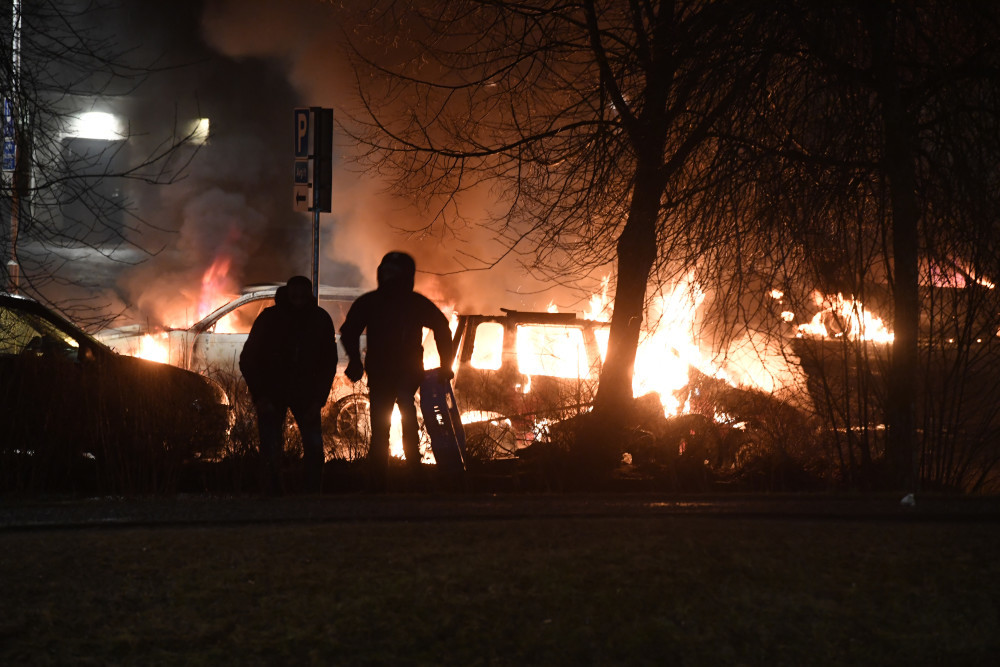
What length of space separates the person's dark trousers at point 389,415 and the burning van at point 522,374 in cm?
75

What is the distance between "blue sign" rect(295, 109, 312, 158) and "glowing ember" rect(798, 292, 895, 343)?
13.2 ft

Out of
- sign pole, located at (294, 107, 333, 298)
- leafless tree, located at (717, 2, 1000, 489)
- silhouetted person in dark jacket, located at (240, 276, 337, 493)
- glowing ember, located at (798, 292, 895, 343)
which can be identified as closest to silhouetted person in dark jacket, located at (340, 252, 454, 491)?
silhouetted person in dark jacket, located at (240, 276, 337, 493)

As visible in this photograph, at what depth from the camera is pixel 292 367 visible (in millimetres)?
7344

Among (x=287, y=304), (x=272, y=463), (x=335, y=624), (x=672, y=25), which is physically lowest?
(x=335, y=624)

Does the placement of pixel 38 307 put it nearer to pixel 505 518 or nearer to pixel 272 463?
pixel 272 463

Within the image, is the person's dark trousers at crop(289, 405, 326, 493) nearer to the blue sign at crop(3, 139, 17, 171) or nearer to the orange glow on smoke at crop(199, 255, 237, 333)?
the blue sign at crop(3, 139, 17, 171)

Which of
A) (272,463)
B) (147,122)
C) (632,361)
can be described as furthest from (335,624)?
(147,122)

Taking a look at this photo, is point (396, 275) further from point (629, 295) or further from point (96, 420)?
point (96, 420)

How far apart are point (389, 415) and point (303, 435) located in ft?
1.92

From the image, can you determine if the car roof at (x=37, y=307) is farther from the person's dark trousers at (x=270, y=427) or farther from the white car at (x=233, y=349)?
the person's dark trousers at (x=270, y=427)

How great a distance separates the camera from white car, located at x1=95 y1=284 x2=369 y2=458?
899cm

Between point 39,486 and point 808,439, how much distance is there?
17.1ft

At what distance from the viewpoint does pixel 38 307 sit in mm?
8375

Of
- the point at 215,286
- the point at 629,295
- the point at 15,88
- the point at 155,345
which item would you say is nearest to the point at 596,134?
the point at 629,295
